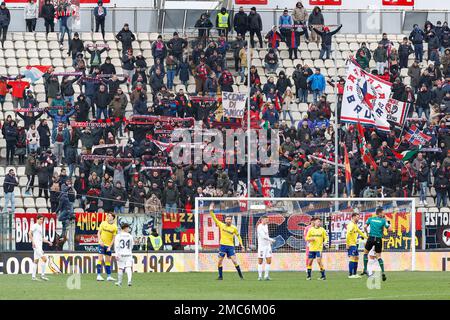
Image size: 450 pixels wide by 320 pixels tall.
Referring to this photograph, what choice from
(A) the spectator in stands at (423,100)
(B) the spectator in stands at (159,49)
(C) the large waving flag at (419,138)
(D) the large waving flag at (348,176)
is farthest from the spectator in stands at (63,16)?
(C) the large waving flag at (419,138)

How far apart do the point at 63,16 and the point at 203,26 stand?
224 inches

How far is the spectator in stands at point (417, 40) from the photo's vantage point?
59.1 metres

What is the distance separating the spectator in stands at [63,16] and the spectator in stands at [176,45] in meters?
4.24

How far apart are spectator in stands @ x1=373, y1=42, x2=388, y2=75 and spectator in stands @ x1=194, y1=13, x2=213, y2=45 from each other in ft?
22.4

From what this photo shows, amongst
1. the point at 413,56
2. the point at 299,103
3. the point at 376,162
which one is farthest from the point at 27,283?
the point at 413,56

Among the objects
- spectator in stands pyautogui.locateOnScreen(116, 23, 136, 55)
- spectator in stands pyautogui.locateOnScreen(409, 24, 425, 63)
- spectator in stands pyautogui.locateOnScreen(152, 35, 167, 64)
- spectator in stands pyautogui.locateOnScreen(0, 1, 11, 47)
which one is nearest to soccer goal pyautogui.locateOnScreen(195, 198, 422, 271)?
spectator in stands pyautogui.locateOnScreen(152, 35, 167, 64)

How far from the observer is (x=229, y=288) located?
37281 mm

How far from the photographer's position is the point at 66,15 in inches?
2290

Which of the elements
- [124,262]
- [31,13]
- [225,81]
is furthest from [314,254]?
[31,13]

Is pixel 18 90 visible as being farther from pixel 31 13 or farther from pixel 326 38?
pixel 326 38

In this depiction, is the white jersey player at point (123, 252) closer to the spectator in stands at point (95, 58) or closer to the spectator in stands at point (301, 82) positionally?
the spectator in stands at point (95, 58)

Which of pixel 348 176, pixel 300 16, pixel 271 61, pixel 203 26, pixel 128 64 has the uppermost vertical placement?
pixel 300 16

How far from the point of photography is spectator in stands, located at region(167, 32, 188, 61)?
2235 inches

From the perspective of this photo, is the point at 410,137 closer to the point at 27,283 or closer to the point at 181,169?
the point at 181,169
